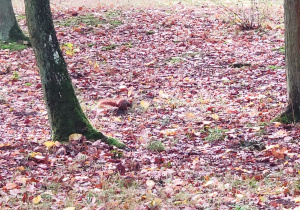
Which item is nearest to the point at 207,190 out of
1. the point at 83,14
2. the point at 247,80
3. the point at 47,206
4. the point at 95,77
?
the point at 47,206

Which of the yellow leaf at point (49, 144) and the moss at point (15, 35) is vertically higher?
the moss at point (15, 35)

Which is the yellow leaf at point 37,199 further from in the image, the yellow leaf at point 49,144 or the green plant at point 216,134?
the green plant at point 216,134

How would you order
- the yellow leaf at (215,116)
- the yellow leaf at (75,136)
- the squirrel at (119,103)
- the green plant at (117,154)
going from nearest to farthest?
the green plant at (117,154) < the yellow leaf at (75,136) < the yellow leaf at (215,116) < the squirrel at (119,103)

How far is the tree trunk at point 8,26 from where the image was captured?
13.2m

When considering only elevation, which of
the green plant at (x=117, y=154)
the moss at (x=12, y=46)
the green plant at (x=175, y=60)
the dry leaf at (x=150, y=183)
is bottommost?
the dry leaf at (x=150, y=183)

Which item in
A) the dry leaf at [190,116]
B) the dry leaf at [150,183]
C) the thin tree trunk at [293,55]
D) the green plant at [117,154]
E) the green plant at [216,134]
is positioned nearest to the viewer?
the dry leaf at [150,183]

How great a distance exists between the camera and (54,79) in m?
6.23

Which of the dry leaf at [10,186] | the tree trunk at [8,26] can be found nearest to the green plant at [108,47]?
the tree trunk at [8,26]

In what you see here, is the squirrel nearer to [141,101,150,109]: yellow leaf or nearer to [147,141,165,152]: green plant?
[141,101,150,109]: yellow leaf

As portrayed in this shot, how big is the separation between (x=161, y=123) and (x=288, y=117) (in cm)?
221

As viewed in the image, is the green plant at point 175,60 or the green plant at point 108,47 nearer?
the green plant at point 175,60

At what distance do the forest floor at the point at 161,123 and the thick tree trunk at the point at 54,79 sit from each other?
0.95 feet

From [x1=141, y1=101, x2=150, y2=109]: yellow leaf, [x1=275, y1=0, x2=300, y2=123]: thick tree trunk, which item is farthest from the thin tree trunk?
[x1=141, y1=101, x2=150, y2=109]: yellow leaf

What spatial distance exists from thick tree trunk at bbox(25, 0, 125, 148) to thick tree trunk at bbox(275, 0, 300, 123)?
112 inches
